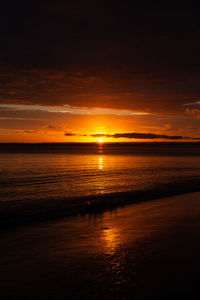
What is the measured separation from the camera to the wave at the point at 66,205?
12.0 m

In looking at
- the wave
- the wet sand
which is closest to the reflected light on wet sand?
the wet sand

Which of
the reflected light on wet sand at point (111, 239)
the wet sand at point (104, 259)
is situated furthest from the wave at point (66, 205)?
the reflected light on wet sand at point (111, 239)

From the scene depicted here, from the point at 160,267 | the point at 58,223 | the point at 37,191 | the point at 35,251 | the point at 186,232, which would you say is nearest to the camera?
the point at 160,267

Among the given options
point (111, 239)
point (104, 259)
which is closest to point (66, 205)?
point (111, 239)

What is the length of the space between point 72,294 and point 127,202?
10.5 metres

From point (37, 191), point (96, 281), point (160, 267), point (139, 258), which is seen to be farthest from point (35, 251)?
point (37, 191)

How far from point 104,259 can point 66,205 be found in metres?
7.89

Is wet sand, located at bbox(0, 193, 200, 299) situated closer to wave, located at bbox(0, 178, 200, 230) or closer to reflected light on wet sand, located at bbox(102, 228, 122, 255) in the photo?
reflected light on wet sand, located at bbox(102, 228, 122, 255)

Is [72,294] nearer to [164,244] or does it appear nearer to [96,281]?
[96,281]

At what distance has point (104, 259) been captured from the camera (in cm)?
706

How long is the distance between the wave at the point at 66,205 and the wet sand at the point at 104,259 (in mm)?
1158

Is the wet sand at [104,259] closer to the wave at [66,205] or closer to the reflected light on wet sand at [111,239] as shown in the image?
the reflected light on wet sand at [111,239]

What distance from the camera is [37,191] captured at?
18.9m

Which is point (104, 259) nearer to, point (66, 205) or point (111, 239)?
point (111, 239)
